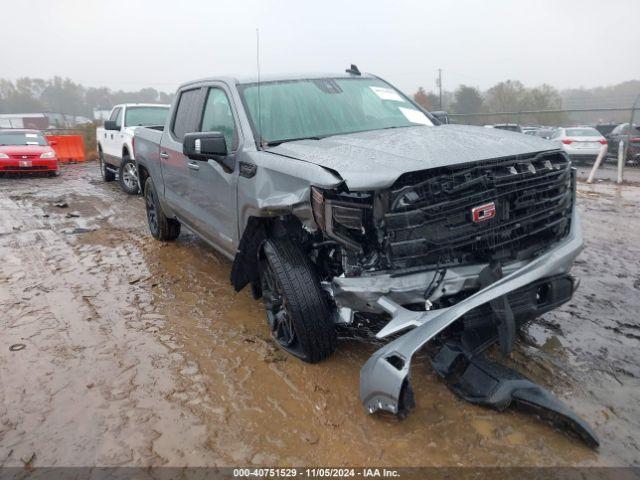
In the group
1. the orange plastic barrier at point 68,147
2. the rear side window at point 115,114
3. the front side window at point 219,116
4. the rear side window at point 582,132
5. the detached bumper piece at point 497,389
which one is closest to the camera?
the detached bumper piece at point 497,389

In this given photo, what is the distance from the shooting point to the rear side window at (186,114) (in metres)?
4.79

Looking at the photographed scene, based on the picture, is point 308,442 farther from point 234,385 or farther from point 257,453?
point 234,385

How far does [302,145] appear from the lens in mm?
3465

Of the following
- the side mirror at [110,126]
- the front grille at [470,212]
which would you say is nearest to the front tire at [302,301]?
the front grille at [470,212]

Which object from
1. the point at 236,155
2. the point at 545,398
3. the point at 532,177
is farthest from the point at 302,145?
the point at 545,398

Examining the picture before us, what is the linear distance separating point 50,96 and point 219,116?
3057 inches

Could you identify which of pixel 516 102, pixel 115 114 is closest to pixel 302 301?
pixel 115 114

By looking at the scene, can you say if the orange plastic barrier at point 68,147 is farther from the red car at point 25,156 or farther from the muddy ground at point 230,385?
the muddy ground at point 230,385

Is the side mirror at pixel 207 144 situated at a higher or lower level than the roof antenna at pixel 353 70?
lower

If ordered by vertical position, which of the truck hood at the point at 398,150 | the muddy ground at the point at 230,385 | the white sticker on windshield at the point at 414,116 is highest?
the white sticker on windshield at the point at 414,116

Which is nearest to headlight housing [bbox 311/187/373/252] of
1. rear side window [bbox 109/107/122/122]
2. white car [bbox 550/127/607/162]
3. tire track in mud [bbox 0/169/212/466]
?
tire track in mud [bbox 0/169/212/466]

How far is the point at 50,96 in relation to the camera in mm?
69938

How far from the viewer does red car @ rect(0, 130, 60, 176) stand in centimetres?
1358

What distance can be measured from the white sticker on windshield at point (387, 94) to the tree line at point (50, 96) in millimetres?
58817
